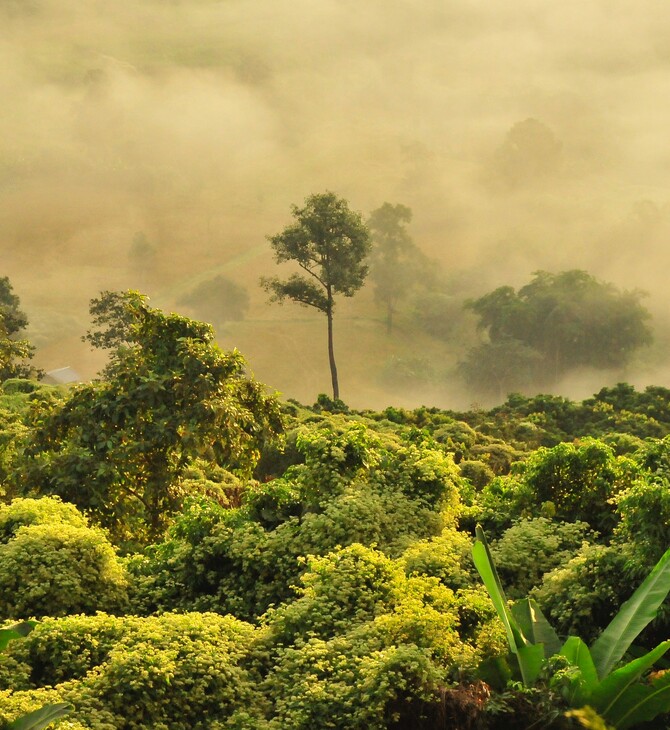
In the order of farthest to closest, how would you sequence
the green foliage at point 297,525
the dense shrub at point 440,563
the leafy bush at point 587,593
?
the green foliage at point 297,525 → the dense shrub at point 440,563 → the leafy bush at point 587,593

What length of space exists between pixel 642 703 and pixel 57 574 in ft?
19.0

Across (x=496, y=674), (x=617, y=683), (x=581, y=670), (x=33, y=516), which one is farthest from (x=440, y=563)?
(x=33, y=516)

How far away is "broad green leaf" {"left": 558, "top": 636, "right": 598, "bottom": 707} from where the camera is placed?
275 inches

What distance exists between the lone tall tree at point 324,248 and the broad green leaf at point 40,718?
106 ft

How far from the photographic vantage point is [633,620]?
294 inches

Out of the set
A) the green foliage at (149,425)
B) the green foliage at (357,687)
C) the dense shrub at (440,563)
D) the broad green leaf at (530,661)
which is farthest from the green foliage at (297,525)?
the broad green leaf at (530,661)

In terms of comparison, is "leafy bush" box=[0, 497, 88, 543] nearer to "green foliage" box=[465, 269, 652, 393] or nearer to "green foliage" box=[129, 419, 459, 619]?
"green foliage" box=[129, 419, 459, 619]

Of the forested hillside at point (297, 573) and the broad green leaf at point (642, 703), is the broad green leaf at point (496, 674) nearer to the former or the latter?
the forested hillside at point (297, 573)

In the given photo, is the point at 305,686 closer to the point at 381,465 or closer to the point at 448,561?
the point at 448,561

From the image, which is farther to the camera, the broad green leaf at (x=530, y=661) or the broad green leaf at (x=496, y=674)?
the broad green leaf at (x=496, y=674)

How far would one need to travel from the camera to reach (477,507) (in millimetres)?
12039

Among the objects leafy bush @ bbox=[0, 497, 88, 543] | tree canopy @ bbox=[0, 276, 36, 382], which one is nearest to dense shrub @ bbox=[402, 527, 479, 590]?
leafy bush @ bbox=[0, 497, 88, 543]

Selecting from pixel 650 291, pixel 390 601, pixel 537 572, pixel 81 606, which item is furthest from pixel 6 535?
pixel 650 291

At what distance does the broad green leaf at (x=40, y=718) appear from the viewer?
679 centimetres
